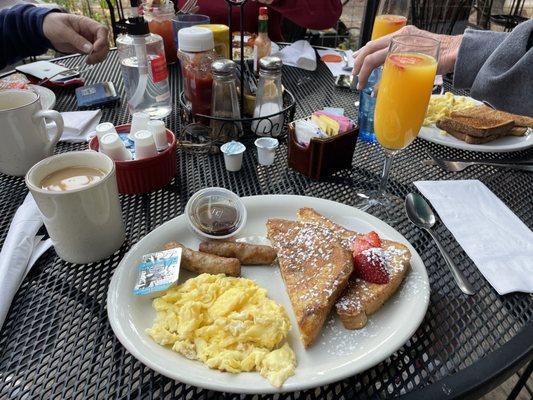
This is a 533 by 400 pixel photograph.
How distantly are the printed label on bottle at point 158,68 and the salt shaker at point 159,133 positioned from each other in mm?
337

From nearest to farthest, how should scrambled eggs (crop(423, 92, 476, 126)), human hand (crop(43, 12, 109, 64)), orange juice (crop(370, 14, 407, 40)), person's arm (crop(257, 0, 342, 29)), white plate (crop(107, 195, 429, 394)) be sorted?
white plate (crop(107, 195, 429, 394)) → scrambled eggs (crop(423, 92, 476, 126)) → orange juice (crop(370, 14, 407, 40)) → human hand (crop(43, 12, 109, 64)) → person's arm (crop(257, 0, 342, 29))

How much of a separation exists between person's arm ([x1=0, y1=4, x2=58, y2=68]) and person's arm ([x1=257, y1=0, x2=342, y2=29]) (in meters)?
1.36

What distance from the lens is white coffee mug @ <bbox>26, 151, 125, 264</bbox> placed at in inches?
30.4

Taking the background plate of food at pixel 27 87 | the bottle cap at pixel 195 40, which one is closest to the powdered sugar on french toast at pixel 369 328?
the bottle cap at pixel 195 40

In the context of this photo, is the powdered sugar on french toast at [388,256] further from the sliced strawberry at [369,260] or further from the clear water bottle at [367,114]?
the clear water bottle at [367,114]

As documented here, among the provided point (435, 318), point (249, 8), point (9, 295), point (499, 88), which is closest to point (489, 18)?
point (249, 8)

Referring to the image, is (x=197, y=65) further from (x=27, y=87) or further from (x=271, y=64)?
(x=27, y=87)

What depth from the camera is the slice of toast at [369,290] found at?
735mm

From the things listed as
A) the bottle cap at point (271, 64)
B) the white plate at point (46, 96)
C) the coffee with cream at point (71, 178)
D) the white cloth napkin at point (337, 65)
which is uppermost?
the bottle cap at point (271, 64)

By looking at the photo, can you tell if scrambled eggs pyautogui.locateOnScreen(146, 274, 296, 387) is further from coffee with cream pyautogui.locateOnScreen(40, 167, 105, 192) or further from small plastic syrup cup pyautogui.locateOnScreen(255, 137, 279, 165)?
small plastic syrup cup pyautogui.locateOnScreen(255, 137, 279, 165)

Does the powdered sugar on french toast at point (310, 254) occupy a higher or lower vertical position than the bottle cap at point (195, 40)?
lower

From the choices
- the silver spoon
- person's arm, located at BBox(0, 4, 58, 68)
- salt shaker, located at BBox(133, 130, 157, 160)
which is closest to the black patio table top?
the silver spoon

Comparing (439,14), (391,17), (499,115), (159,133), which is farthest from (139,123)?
(439,14)

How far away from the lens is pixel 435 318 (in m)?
0.77
